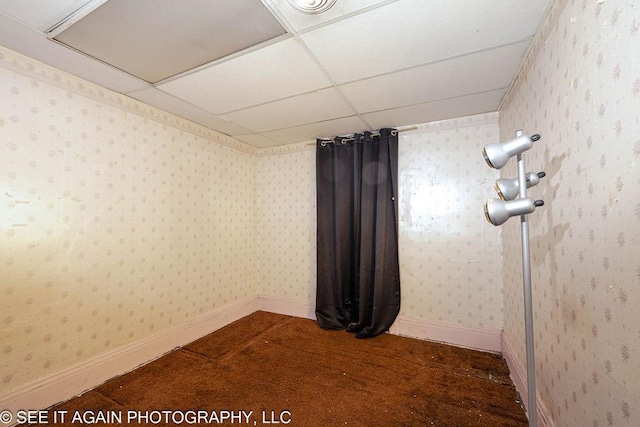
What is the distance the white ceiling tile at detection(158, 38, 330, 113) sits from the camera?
1.52m

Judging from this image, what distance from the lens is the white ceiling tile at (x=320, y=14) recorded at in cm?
114

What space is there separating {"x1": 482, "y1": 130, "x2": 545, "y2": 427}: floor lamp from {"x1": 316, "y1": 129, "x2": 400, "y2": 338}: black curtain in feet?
5.25

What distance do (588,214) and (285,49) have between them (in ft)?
5.18

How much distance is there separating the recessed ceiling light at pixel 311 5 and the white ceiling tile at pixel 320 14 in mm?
24

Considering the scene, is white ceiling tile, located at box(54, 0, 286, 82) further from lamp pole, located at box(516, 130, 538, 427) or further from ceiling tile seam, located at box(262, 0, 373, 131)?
lamp pole, located at box(516, 130, 538, 427)

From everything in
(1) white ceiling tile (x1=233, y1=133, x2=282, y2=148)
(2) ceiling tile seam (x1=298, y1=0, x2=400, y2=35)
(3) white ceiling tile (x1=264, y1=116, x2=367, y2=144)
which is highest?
(1) white ceiling tile (x1=233, y1=133, x2=282, y2=148)

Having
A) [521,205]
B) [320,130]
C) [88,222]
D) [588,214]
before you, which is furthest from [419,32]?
[88,222]

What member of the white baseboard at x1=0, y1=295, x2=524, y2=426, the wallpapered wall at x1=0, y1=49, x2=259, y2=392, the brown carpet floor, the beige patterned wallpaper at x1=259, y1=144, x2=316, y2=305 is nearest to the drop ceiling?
the wallpapered wall at x1=0, y1=49, x2=259, y2=392

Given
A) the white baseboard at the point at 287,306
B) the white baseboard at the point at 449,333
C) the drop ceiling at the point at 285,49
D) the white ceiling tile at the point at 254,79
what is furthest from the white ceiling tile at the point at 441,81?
the white baseboard at the point at 287,306

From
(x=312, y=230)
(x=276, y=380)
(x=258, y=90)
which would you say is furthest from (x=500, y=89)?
(x=276, y=380)

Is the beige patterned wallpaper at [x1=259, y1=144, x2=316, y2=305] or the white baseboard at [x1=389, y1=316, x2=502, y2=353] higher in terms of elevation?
the beige patterned wallpaper at [x1=259, y1=144, x2=316, y2=305]

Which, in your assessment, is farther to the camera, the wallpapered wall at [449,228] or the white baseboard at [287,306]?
the white baseboard at [287,306]

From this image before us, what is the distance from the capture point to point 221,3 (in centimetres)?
114

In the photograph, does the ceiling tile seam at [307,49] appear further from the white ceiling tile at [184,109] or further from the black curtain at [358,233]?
the white ceiling tile at [184,109]
